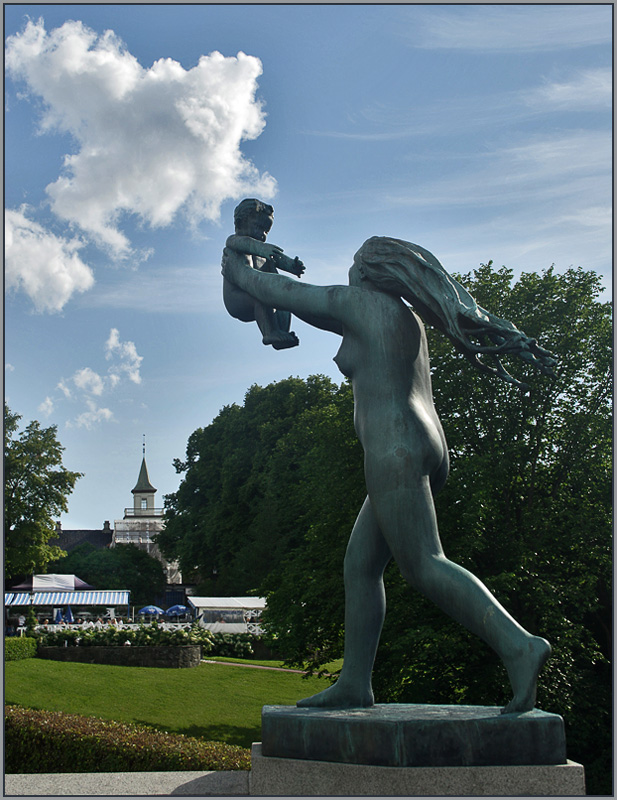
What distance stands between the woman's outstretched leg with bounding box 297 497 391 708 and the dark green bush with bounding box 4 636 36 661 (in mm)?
21885

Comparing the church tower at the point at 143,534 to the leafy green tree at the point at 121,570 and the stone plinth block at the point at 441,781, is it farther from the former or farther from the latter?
the stone plinth block at the point at 441,781

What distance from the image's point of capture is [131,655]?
83.8 ft

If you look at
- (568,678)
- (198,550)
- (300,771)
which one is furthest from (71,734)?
(198,550)

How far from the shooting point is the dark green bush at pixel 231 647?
29922 millimetres

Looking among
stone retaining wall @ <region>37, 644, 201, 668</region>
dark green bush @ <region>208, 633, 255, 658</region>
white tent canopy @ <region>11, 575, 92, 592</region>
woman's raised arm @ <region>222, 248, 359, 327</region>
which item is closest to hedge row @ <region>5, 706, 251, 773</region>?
woman's raised arm @ <region>222, 248, 359, 327</region>

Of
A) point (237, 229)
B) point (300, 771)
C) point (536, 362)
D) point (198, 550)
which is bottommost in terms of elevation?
point (198, 550)

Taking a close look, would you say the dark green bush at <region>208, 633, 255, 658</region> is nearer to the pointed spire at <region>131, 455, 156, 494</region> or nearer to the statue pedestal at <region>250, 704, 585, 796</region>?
the statue pedestal at <region>250, 704, 585, 796</region>

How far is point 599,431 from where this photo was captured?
15.5 meters

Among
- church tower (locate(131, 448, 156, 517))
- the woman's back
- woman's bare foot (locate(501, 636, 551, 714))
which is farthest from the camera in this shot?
church tower (locate(131, 448, 156, 517))

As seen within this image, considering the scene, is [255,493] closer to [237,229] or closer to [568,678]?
[568,678]

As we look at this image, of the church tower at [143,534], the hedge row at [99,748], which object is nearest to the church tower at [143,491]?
the church tower at [143,534]

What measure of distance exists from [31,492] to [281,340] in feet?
100

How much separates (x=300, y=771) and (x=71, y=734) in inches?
224

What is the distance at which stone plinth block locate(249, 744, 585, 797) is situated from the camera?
3.46 m
